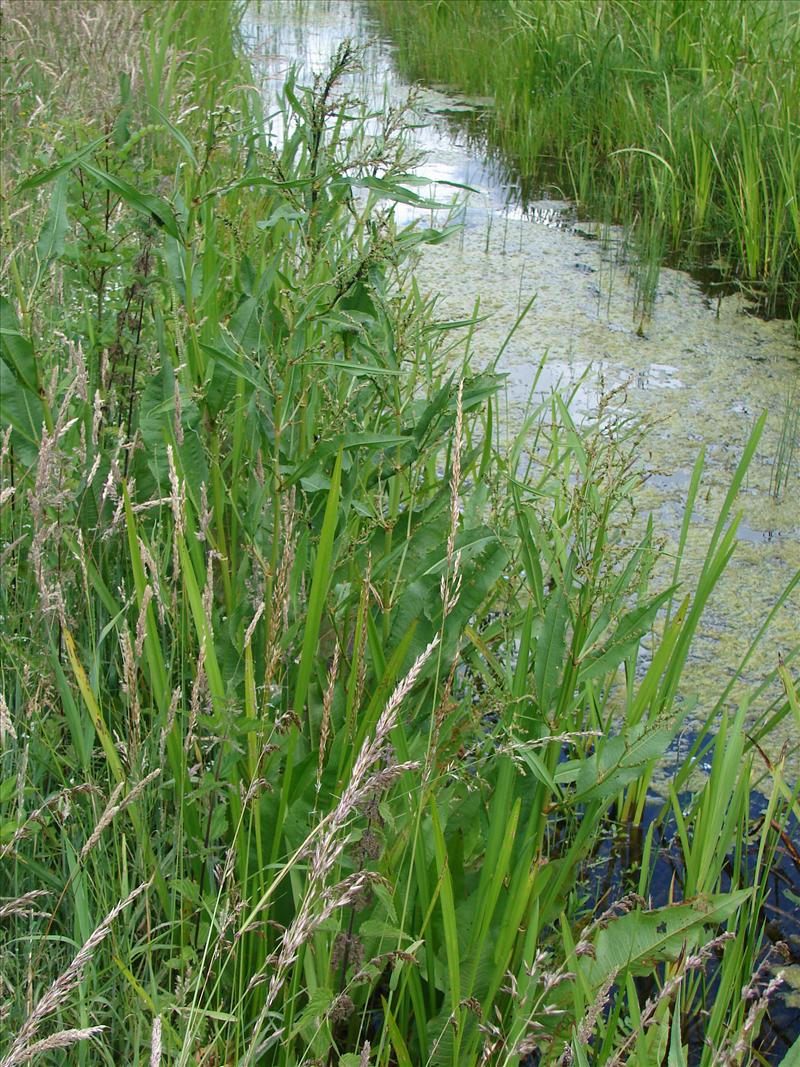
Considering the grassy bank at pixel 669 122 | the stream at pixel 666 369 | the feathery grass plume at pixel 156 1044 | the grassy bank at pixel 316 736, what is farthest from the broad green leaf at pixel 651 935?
the grassy bank at pixel 669 122

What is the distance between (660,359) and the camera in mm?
2725

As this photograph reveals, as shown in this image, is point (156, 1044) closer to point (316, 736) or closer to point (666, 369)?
point (316, 736)

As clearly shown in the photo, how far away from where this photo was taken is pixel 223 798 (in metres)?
1.07

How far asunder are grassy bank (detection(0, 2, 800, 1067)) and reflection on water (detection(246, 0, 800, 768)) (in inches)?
20.9

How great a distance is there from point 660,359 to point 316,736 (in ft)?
6.26

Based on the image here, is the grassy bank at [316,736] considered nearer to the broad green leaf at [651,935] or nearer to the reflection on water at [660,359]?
the broad green leaf at [651,935]

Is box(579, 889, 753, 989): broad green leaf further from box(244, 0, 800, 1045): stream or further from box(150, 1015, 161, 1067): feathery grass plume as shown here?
box(150, 1015, 161, 1067): feathery grass plume

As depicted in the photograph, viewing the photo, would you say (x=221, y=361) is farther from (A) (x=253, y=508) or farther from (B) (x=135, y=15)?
(B) (x=135, y=15)

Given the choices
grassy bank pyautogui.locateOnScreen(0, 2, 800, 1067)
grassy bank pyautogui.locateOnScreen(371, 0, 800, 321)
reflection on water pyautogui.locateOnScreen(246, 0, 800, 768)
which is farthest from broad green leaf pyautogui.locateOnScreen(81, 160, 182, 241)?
grassy bank pyautogui.locateOnScreen(371, 0, 800, 321)

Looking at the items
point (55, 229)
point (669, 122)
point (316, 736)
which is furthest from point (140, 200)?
point (669, 122)

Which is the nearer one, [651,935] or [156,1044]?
[156,1044]

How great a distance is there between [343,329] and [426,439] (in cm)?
15

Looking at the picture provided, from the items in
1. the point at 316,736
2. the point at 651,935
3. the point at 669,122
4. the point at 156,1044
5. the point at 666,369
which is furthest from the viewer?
the point at 669,122

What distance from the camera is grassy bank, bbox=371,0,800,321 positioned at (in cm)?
313
